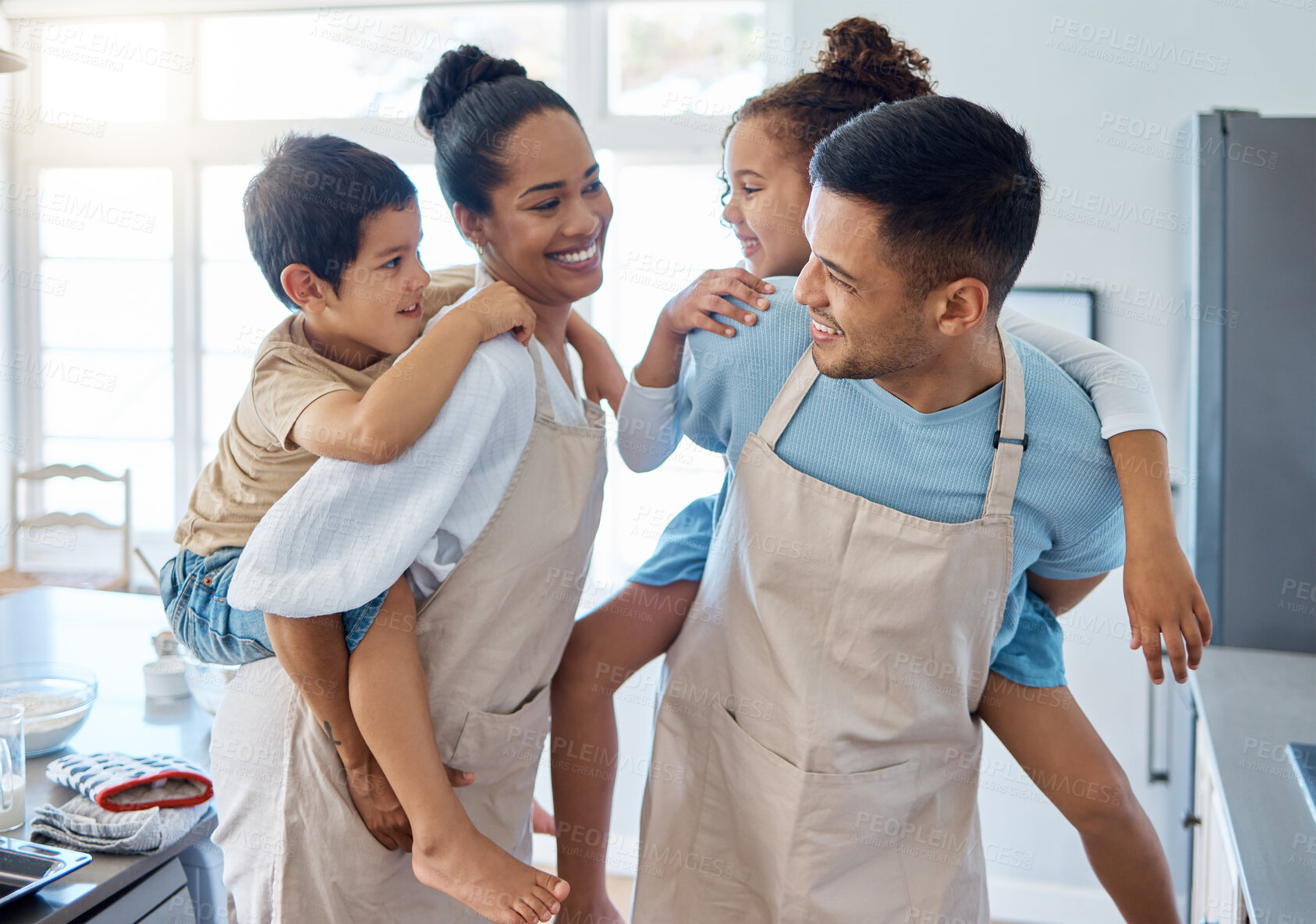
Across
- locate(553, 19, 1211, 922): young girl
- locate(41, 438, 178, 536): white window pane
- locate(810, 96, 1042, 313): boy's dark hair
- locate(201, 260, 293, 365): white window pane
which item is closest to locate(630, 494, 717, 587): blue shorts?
locate(553, 19, 1211, 922): young girl

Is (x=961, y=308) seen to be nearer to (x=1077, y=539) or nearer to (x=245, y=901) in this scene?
(x=1077, y=539)

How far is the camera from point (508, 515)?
1052 mm

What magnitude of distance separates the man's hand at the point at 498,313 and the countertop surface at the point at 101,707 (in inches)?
31.6

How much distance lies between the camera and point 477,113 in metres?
1.14

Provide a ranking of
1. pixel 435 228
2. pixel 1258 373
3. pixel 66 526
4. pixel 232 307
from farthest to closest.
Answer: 1. pixel 232 307
2. pixel 435 228
3. pixel 66 526
4. pixel 1258 373

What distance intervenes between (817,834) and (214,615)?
0.72m

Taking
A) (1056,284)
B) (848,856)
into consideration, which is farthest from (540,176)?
(1056,284)

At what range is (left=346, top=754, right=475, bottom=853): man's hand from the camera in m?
1.04

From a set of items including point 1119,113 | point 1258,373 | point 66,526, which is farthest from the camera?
point 66,526

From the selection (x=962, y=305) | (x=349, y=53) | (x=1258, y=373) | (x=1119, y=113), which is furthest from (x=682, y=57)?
(x=962, y=305)

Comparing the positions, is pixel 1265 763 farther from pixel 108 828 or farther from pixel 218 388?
pixel 218 388

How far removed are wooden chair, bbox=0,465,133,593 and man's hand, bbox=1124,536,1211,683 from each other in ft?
9.47

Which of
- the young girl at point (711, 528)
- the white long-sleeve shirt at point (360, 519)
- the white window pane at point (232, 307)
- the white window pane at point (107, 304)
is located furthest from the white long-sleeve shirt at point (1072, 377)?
the white window pane at point (107, 304)

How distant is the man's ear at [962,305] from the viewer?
100 centimetres
